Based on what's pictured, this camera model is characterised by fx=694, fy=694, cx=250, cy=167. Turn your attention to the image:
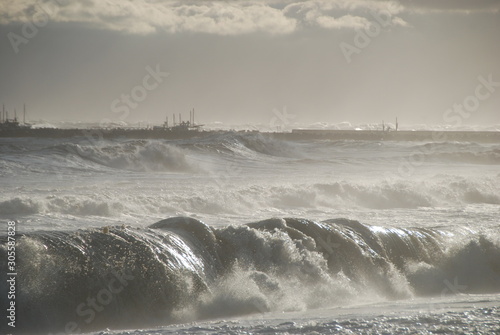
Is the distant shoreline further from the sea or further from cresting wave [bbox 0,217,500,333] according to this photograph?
cresting wave [bbox 0,217,500,333]

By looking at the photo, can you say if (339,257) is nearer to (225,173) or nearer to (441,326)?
(441,326)

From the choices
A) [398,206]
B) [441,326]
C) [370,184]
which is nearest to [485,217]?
[398,206]

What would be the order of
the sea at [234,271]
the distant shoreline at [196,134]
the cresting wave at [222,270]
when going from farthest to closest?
the distant shoreline at [196,134]
the cresting wave at [222,270]
the sea at [234,271]

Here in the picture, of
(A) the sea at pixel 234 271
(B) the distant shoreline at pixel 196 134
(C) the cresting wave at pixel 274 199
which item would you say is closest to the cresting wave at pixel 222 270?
(A) the sea at pixel 234 271

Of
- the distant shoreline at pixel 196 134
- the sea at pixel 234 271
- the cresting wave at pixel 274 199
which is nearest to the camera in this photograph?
the sea at pixel 234 271

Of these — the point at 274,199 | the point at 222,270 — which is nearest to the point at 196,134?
the point at 274,199

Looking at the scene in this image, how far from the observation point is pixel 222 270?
10.5 m

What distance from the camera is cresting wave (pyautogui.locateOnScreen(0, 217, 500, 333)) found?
8.70m

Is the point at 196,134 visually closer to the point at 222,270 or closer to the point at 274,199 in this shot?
the point at 274,199

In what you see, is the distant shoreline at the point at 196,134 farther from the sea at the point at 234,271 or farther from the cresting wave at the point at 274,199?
the sea at the point at 234,271

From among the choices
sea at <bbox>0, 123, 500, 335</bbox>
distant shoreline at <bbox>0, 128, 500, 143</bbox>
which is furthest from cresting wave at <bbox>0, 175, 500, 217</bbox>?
distant shoreline at <bbox>0, 128, 500, 143</bbox>

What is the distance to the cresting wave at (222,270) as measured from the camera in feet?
28.5

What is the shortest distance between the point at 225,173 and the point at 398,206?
44.6 feet

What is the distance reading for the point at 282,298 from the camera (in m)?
10.2
